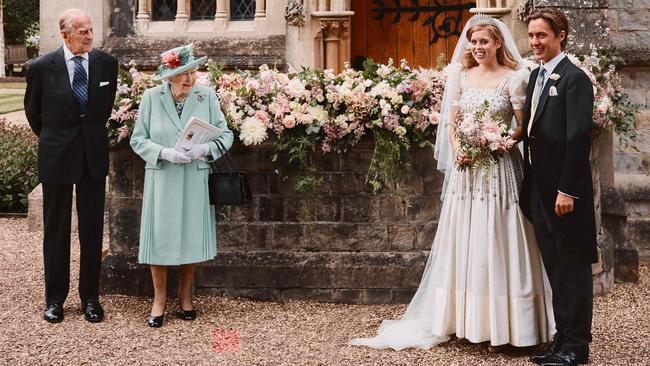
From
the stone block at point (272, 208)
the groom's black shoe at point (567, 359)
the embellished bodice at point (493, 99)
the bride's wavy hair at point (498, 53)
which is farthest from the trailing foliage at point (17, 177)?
the groom's black shoe at point (567, 359)

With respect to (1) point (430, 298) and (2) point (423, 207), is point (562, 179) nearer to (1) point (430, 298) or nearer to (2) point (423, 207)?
(1) point (430, 298)

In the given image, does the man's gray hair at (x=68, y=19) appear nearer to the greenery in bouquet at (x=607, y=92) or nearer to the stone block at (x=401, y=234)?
the stone block at (x=401, y=234)

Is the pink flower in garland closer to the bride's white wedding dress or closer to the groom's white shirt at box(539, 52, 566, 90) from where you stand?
the bride's white wedding dress

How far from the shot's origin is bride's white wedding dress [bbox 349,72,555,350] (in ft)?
17.1

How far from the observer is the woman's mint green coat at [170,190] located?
593 cm

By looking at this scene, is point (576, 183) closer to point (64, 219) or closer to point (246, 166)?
point (246, 166)

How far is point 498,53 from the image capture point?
5387mm

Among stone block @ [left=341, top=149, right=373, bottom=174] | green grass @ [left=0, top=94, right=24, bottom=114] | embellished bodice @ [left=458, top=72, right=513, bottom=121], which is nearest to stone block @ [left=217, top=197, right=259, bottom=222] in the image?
stone block @ [left=341, top=149, right=373, bottom=174]

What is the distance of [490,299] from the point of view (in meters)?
5.23

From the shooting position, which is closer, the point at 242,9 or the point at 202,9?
the point at 242,9

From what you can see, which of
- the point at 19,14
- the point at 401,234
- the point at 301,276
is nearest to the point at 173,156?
the point at 301,276

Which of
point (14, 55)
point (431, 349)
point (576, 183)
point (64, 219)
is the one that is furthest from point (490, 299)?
point (14, 55)

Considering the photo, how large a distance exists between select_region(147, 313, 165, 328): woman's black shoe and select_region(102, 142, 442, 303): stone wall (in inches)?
33.9

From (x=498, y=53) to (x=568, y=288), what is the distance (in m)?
1.52
